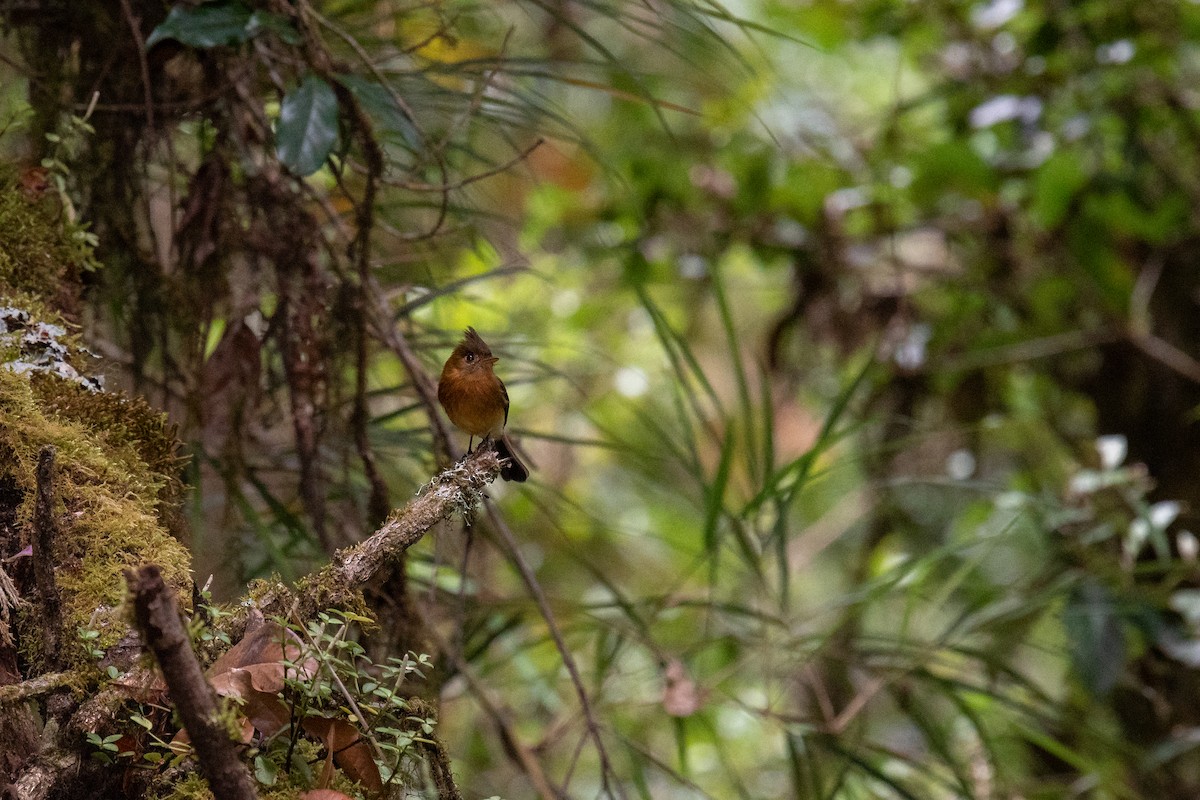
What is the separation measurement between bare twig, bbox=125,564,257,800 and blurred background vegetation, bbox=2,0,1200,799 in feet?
2.51

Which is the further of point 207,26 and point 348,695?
point 207,26

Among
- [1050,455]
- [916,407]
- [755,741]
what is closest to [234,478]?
[1050,455]

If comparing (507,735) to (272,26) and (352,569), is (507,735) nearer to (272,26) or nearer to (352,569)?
(352,569)

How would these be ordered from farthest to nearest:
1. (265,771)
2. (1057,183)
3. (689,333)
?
(689,333) → (1057,183) → (265,771)

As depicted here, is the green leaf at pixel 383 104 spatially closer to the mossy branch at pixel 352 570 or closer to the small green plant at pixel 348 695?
the mossy branch at pixel 352 570

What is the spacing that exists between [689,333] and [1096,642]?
6.07 ft

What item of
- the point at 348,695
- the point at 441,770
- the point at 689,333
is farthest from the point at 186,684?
the point at 689,333

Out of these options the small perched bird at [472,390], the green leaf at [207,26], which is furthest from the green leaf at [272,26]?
the small perched bird at [472,390]

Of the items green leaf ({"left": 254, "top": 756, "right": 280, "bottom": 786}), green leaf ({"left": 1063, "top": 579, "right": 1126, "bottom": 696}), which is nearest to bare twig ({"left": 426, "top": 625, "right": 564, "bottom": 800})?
green leaf ({"left": 254, "top": 756, "right": 280, "bottom": 786})

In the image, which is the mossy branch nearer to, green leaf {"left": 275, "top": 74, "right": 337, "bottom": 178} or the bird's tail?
the bird's tail

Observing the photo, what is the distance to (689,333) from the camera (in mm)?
4141

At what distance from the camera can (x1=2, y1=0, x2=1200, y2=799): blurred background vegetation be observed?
70.0 inches

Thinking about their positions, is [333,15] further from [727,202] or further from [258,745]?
[727,202]

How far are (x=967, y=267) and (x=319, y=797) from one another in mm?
3408
